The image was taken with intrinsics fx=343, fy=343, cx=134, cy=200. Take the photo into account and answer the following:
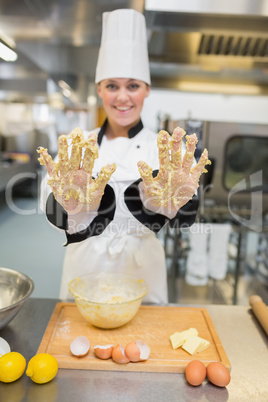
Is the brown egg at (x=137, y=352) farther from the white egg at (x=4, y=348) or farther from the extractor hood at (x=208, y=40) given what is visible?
the extractor hood at (x=208, y=40)

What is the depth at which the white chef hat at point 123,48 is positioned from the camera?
1097mm

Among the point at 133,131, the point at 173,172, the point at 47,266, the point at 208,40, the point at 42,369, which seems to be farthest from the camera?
the point at 47,266

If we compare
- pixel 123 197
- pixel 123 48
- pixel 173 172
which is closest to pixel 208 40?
pixel 123 48

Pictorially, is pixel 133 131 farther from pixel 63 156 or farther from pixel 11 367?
pixel 11 367

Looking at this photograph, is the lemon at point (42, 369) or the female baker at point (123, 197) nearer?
the lemon at point (42, 369)

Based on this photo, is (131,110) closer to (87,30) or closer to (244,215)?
(87,30)

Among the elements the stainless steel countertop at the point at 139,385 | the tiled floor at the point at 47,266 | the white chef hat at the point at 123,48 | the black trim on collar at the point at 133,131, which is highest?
the white chef hat at the point at 123,48

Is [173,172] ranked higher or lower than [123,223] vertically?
higher

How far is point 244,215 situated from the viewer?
2.20 metres

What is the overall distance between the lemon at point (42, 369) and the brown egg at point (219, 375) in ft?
1.02

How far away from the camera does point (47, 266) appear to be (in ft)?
9.02

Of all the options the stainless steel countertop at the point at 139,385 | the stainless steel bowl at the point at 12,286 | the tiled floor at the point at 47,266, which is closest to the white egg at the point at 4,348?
the stainless steel countertop at the point at 139,385

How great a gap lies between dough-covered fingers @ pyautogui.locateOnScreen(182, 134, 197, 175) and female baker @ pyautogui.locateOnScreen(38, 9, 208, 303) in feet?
0.19

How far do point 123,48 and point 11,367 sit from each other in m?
A: 0.96
